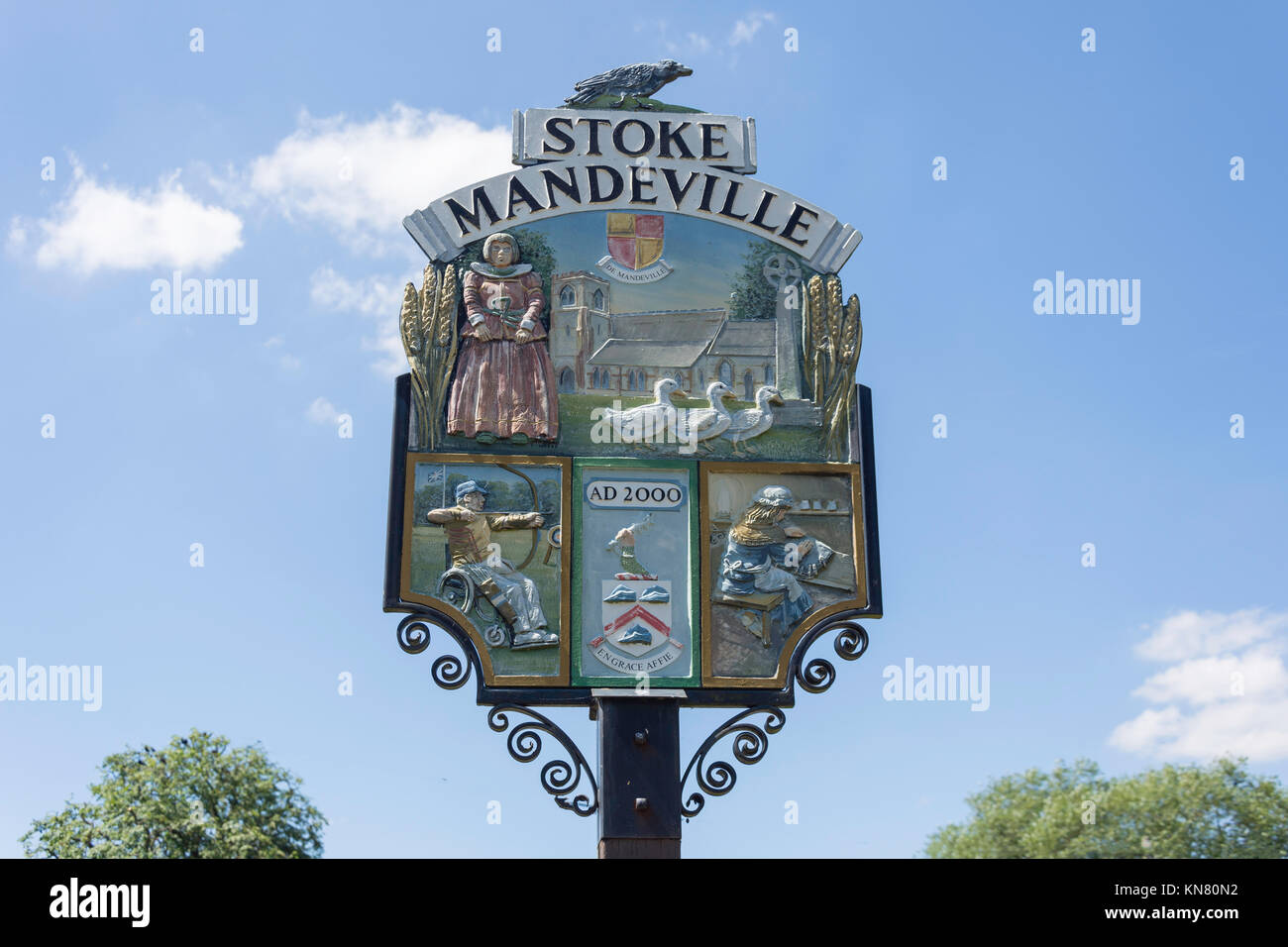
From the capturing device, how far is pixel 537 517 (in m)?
15.5

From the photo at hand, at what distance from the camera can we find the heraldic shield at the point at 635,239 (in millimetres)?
16797

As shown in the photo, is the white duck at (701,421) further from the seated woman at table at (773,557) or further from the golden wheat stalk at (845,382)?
the golden wheat stalk at (845,382)

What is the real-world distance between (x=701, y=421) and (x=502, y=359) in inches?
94.0

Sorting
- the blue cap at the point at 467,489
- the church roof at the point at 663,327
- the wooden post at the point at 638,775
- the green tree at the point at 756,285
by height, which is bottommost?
the wooden post at the point at 638,775

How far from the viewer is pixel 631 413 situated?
1616 centimetres

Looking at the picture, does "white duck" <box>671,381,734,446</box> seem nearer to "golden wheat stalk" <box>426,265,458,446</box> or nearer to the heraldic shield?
the heraldic shield

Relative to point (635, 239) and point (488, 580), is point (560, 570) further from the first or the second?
point (635, 239)

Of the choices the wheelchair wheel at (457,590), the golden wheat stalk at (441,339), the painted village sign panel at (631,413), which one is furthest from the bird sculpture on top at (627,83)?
the wheelchair wheel at (457,590)

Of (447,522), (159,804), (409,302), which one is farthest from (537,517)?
(159,804)

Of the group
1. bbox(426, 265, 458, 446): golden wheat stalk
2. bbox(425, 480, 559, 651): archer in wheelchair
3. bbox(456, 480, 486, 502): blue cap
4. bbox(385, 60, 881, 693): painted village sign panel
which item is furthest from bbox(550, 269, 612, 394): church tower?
bbox(425, 480, 559, 651): archer in wheelchair

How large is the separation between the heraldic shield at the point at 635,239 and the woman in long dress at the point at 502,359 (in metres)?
1.03

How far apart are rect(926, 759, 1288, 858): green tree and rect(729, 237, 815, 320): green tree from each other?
2339cm

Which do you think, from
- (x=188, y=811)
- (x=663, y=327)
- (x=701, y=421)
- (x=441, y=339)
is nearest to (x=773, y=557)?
(x=701, y=421)
